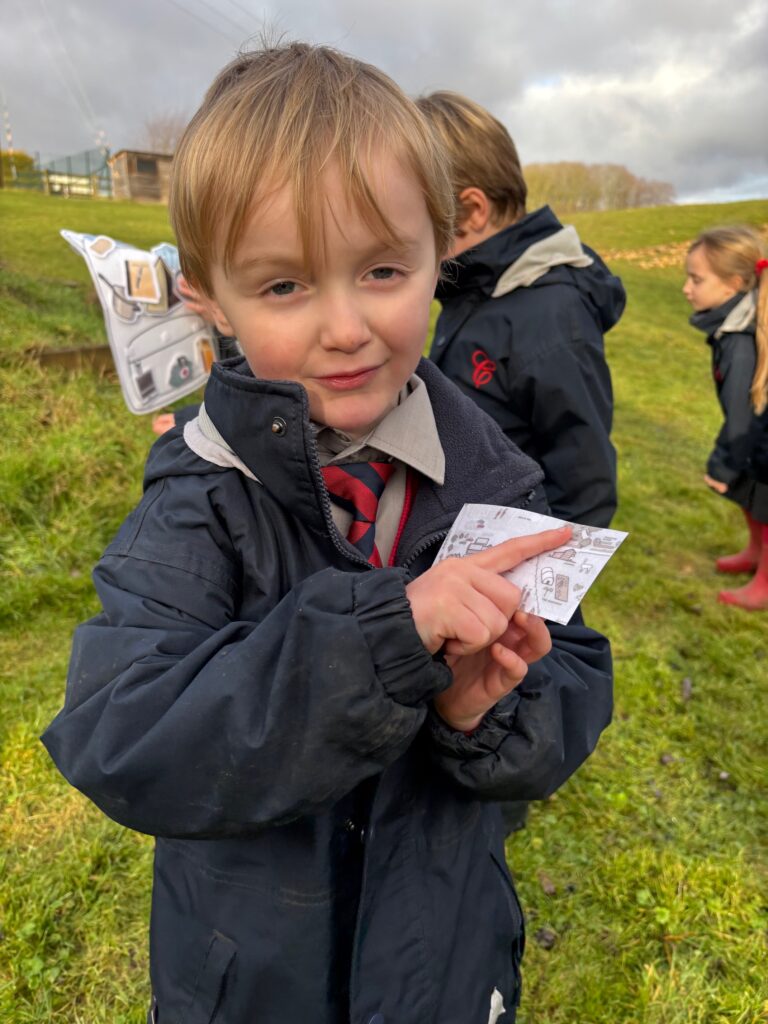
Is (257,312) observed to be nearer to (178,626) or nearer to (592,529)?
(178,626)

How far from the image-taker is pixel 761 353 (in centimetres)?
439

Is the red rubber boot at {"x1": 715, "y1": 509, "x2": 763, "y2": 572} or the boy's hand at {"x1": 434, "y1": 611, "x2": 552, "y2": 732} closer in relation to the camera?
the boy's hand at {"x1": 434, "y1": 611, "x2": 552, "y2": 732}

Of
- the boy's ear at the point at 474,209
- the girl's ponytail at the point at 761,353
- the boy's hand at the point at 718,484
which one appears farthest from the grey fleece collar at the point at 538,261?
the boy's hand at the point at 718,484

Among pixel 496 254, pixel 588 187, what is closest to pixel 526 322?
pixel 496 254

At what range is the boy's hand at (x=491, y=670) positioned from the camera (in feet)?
3.40

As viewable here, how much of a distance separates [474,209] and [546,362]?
662 mm

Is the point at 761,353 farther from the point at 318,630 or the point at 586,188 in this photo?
the point at 586,188

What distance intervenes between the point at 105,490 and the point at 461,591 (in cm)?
389

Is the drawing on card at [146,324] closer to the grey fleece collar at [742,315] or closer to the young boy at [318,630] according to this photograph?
the young boy at [318,630]

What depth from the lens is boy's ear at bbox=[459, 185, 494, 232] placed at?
2615mm

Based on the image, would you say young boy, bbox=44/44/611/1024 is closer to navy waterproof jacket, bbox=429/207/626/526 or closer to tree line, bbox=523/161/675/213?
navy waterproof jacket, bbox=429/207/626/526

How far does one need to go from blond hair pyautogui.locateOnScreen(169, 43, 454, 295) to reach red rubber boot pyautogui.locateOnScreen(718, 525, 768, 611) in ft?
14.2

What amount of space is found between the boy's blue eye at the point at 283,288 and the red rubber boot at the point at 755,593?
177 inches

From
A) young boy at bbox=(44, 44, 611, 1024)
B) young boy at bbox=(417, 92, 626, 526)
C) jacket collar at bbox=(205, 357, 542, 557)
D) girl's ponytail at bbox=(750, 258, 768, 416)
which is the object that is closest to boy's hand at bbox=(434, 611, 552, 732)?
young boy at bbox=(44, 44, 611, 1024)
